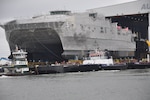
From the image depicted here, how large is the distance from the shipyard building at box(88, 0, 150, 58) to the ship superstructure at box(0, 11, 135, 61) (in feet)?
21.5

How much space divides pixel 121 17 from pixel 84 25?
19.6 m

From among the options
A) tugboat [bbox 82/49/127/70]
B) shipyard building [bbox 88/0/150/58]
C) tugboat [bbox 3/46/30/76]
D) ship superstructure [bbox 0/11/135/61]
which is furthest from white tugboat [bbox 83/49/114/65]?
shipyard building [bbox 88/0/150/58]

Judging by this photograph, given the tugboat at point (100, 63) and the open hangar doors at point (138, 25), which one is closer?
the tugboat at point (100, 63)

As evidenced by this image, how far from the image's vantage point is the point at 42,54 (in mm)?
75562

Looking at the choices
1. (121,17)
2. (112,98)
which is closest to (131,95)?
(112,98)

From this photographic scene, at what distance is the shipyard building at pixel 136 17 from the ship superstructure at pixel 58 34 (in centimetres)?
657

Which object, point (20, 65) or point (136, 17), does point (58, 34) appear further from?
point (136, 17)

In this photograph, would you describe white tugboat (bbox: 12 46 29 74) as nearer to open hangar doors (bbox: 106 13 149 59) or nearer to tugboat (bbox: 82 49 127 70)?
tugboat (bbox: 82 49 127 70)

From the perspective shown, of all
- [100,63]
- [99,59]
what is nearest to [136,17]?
[99,59]

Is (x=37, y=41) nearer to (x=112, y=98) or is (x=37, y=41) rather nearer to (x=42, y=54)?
(x=42, y=54)

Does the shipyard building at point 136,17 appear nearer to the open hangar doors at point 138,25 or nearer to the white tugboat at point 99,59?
the open hangar doors at point 138,25

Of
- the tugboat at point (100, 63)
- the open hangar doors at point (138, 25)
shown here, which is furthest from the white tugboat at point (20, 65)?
the open hangar doors at point (138, 25)

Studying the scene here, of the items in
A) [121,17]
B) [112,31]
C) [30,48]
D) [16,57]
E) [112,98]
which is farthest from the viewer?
[121,17]

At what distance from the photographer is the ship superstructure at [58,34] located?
6781 centimetres
